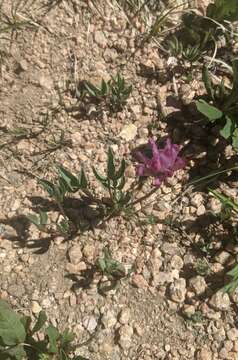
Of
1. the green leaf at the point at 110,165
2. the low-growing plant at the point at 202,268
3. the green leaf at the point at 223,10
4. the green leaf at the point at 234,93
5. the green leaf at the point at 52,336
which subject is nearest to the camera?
the green leaf at the point at 52,336

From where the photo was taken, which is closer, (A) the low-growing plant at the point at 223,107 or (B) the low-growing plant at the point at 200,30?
(A) the low-growing plant at the point at 223,107

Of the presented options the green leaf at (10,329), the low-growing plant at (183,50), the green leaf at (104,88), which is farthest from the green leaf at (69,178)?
the low-growing plant at (183,50)


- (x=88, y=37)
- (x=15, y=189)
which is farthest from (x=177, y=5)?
(x=15, y=189)

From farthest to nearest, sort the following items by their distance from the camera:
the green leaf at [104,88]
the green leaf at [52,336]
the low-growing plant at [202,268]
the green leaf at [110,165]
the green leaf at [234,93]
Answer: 1. the green leaf at [104,88]
2. the green leaf at [234,93]
3. the low-growing plant at [202,268]
4. the green leaf at [110,165]
5. the green leaf at [52,336]

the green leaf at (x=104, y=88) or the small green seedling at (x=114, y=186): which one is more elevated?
the green leaf at (x=104, y=88)

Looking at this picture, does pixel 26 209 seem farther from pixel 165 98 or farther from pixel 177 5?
pixel 177 5

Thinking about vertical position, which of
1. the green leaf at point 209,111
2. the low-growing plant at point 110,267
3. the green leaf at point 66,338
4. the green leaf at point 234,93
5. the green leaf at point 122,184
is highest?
the green leaf at point 234,93

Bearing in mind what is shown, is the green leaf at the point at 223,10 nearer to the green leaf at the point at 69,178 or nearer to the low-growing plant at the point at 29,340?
the green leaf at the point at 69,178

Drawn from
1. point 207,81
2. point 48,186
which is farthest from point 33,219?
point 207,81

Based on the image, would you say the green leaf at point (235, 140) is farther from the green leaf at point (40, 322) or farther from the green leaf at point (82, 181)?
→ the green leaf at point (40, 322)
